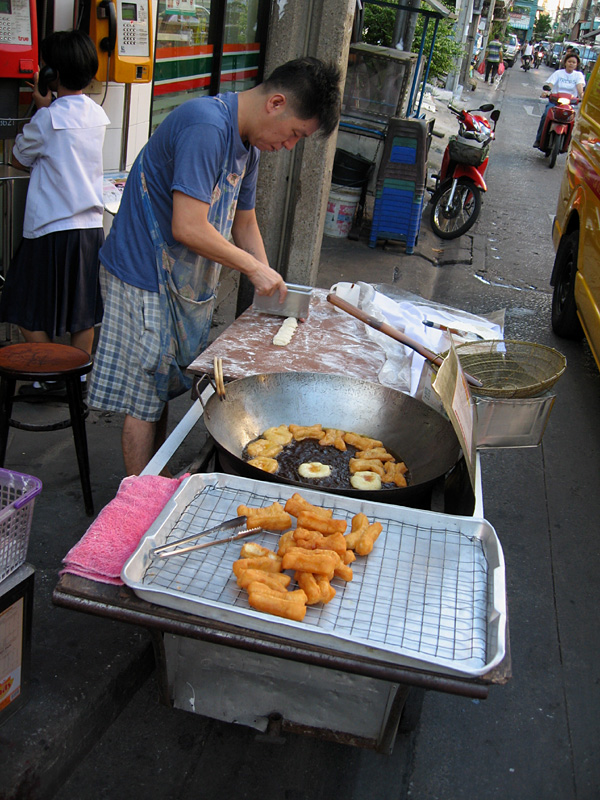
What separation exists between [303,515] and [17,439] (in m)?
2.68

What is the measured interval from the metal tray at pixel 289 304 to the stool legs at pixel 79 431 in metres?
0.90

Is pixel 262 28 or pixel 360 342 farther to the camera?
pixel 262 28

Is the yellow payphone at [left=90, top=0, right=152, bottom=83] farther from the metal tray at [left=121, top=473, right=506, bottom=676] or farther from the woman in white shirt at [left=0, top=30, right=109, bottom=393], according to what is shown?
the metal tray at [left=121, top=473, right=506, bottom=676]

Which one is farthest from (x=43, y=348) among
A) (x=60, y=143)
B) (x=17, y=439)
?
(x=60, y=143)

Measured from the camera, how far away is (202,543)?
71.7 inches

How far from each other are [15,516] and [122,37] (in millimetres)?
3214

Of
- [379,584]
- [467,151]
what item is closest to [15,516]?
[379,584]

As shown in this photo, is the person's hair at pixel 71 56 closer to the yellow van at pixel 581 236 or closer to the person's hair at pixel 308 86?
the person's hair at pixel 308 86

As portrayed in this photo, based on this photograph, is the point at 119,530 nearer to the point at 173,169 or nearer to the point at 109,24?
the point at 173,169

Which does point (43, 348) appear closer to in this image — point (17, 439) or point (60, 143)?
point (17, 439)

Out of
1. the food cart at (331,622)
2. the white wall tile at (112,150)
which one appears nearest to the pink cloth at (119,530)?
the food cart at (331,622)

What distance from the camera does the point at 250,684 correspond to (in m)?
2.09

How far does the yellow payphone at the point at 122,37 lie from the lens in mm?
4016

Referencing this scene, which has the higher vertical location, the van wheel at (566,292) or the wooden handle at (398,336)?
the wooden handle at (398,336)
